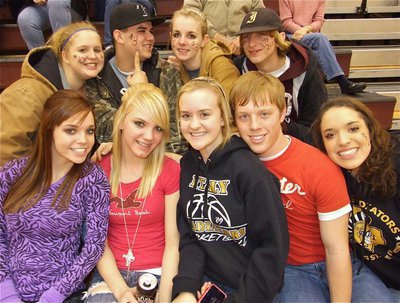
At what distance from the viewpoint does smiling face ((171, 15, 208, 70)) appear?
220 centimetres

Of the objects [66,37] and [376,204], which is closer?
[376,204]

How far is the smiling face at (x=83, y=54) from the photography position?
200 centimetres

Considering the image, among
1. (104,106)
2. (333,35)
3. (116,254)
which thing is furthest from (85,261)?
(333,35)

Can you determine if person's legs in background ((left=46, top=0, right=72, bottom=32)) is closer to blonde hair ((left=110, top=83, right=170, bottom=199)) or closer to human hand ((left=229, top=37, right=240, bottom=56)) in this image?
human hand ((left=229, top=37, right=240, bottom=56))

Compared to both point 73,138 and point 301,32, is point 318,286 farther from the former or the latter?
point 301,32

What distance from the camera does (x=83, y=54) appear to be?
2.00m

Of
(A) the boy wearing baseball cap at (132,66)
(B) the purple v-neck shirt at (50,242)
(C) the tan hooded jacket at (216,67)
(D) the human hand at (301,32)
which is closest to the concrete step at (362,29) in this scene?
(D) the human hand at (301,32)

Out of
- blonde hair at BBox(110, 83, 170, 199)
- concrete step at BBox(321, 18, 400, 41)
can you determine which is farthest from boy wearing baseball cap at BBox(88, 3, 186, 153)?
concrete step at BBox(321, 18, 400, 41)

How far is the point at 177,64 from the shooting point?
236 cm

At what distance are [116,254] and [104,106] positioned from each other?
841 mm

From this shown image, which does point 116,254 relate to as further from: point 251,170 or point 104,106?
point 104,106

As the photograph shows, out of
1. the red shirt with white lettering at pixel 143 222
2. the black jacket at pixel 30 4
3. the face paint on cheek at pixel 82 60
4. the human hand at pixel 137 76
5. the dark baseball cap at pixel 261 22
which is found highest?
→ the black jacket at pixel 30 4

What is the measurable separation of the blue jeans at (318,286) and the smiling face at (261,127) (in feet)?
1.66

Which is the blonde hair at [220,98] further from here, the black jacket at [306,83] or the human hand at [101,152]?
the black jacket at [306,83]
